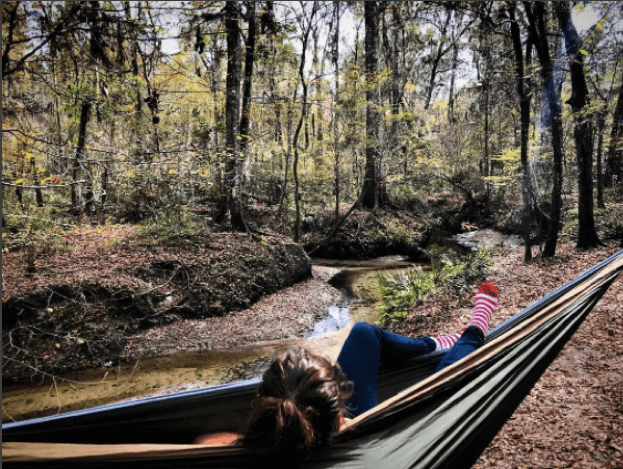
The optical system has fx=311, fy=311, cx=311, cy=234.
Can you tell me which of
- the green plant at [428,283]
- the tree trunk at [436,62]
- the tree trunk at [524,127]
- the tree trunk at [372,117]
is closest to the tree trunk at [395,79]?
the tree trunk at [372,117]

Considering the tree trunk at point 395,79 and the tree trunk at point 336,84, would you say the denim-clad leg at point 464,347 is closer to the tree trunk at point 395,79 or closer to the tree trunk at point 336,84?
the tree trunk at point 336,84

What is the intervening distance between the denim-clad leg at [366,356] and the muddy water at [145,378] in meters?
1.70

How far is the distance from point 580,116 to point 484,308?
3219 mm

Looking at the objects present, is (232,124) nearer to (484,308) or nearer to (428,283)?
(428,283)

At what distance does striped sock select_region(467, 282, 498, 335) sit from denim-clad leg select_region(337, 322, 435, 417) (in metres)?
0.40

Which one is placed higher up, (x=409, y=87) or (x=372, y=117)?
(x=409, y=87)

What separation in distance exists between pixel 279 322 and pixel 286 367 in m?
3.50

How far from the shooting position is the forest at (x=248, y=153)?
2391mm

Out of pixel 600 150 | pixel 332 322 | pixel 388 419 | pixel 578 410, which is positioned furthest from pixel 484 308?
pixel 600 150

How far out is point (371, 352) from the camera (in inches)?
51.2

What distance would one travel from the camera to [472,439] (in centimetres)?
96

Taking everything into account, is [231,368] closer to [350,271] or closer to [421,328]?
[421,328]

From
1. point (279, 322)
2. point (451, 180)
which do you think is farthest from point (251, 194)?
point (451, 180)

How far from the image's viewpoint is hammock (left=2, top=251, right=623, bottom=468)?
28.5 inches
